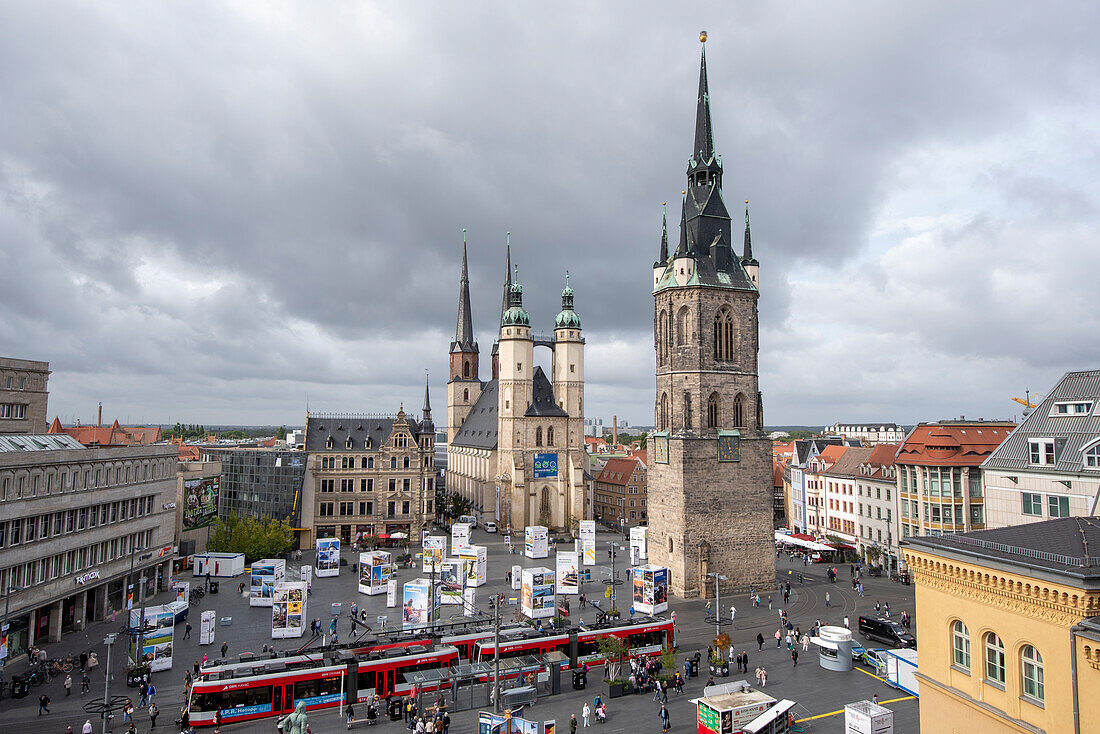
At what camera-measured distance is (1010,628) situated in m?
14.7

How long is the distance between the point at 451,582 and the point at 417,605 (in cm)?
611

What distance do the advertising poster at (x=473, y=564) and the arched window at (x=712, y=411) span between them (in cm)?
1766

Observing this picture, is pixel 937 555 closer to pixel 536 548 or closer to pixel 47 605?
pixel 47 605

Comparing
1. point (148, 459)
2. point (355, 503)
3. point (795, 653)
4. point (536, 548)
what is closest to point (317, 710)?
point (795, 653)

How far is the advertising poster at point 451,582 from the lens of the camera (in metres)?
38.8

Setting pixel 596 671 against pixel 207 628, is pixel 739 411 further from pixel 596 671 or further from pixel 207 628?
pixel 207 628

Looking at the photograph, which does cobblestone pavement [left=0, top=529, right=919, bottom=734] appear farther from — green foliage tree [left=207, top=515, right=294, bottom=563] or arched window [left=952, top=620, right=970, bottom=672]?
arched window [left=952, top=620, right=970, bottom=672]

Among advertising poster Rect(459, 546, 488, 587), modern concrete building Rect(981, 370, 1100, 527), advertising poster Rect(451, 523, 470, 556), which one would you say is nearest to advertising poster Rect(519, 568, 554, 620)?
advertising poster Rect(459, 546, 488, 587)

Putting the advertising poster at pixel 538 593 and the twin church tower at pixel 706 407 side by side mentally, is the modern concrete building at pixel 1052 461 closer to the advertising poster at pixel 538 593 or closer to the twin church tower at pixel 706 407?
the twin church tower at pixel 706 407

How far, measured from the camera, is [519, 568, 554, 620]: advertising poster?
36.4 metres

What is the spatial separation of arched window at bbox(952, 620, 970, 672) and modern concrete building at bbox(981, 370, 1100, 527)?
61.5 ft

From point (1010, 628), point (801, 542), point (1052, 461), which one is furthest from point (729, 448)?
point (1010, 628)

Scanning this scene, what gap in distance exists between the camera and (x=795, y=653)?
101 feet

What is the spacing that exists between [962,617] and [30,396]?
5527 centimetres
